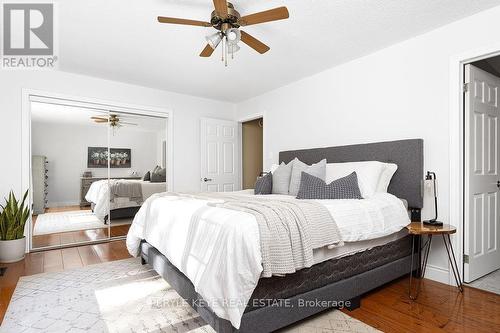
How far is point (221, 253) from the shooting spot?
1534 mm

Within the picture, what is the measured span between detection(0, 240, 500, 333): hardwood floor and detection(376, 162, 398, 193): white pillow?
91cm

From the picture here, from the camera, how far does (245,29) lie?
2.78 m

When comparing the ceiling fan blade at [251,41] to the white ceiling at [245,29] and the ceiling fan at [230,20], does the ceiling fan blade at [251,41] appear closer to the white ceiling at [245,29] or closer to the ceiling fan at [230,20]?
the ceiling fan at [230,20]

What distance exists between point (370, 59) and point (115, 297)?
3.66 m

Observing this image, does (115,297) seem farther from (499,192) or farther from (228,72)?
(499,192)

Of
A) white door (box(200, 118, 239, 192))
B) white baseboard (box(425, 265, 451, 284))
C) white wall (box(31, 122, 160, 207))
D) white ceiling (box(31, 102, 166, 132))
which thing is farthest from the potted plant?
white baseboard (box(425, 265, 451, 284))

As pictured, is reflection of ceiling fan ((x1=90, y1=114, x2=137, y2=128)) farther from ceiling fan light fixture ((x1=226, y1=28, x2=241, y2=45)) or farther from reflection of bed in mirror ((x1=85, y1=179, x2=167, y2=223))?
ceiling fan light fixture ((x1=226, y1=28, x2=241, y2=45))

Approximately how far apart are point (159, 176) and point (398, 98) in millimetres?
3750

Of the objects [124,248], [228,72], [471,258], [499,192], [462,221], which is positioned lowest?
[124,248]

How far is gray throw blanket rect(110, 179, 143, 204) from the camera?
4.39m

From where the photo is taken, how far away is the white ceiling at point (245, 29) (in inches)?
92.1

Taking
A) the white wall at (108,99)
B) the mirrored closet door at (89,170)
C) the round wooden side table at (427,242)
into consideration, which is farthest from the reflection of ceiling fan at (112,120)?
the round wooden side table at (427,242)

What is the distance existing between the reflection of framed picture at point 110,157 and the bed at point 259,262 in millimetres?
1754

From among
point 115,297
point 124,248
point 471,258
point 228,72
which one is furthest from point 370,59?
point 124,248
